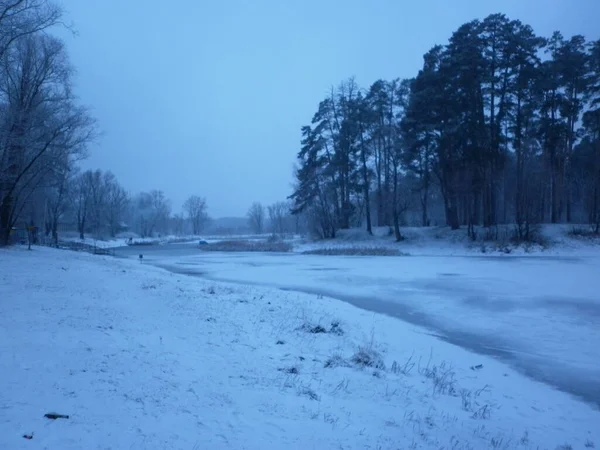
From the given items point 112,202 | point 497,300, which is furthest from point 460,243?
point 112,202

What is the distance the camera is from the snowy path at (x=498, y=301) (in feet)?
29.7

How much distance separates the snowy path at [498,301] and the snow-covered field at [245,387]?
1.01 m

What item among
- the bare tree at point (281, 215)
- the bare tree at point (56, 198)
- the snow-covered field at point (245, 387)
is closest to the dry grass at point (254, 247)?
the bare tree at point (56, 198)

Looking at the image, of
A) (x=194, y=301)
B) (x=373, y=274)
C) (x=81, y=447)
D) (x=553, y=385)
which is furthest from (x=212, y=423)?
(x=373, y=274)

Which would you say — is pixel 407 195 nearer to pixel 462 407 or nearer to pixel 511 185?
pixel 511 185

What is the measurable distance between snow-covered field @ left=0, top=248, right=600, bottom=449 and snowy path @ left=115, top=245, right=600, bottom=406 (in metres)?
1.01

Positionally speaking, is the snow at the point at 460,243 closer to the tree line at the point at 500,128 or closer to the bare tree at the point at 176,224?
the tree line at the point at 500,128

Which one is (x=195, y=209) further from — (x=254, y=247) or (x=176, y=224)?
(x=254, y=247)

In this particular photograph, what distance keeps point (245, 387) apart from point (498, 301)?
11583 millimetres

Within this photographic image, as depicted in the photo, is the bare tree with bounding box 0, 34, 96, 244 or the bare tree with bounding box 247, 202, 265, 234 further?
the bare tree with bounding box 247, 202, 265, 234

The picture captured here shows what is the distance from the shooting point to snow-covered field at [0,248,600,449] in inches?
187

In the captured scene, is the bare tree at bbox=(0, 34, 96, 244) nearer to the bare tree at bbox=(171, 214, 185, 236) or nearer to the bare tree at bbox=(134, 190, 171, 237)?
the bare tree at bbox=(134, 190, 171, 237)

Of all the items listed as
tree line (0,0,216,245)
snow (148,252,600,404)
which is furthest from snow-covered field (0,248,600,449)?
tree line (0,0,216,245)

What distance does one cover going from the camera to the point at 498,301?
49.4 feet
